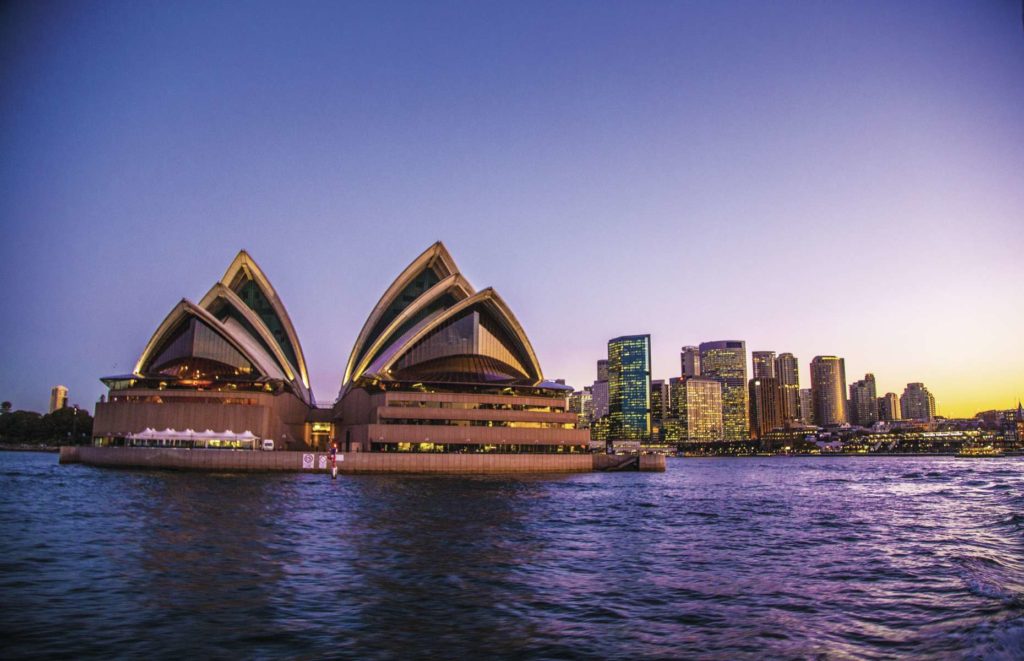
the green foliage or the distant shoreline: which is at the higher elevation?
the green foliage

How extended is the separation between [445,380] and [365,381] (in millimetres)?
8952

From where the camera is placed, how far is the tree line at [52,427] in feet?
469

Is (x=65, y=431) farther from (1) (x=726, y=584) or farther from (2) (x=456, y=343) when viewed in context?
(1) (x=726, y=584)

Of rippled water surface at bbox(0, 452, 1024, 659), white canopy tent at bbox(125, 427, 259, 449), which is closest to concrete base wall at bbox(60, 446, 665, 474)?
white canopy tent at bbox(125, 427, 259, 449)

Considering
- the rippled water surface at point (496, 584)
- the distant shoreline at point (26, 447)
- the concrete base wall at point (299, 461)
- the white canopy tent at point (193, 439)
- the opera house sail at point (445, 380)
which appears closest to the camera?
the rippled water surface at point (496, 584)

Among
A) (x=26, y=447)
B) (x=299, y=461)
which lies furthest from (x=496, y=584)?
(x=26, y=447)

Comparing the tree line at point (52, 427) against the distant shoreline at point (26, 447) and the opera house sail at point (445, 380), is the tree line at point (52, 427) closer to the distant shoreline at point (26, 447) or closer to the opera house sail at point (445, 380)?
the distant shoreline at point (26, 447)

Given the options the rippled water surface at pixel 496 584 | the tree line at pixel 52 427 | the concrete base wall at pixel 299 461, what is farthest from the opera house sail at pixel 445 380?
the tree line at pixel 52 427

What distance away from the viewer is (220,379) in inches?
2908

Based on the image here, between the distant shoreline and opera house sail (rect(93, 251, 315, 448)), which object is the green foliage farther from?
opera house sail (rect(93, 251, 315, 448))

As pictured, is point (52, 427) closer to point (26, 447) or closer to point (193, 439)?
point (26, 447)

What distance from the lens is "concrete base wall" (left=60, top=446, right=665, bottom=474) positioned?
63.6 metres

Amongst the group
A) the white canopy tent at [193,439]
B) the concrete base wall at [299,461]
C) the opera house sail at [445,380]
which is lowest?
the concrete base wall at [299,461]

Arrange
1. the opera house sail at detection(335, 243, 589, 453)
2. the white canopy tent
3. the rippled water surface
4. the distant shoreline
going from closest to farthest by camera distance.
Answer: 1. the rippled water surface
2. the white canopy tent
3. the opera house sail at detection(335, 243, 589, 453)
4. the distant shoreline
